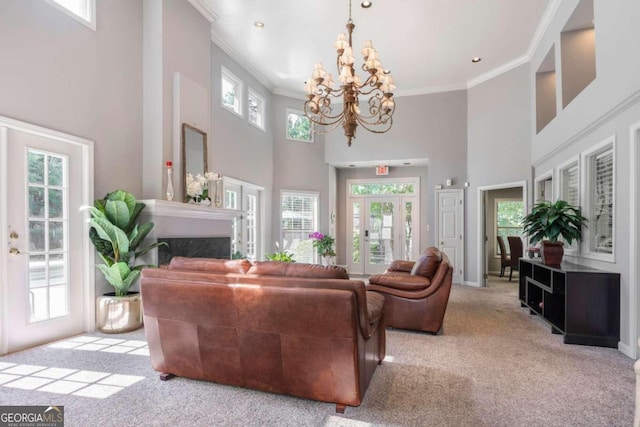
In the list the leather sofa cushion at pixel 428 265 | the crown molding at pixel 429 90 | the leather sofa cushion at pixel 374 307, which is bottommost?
the leather sofa cushion at pixel 374 307

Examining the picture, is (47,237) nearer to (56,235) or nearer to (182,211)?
(56,235)

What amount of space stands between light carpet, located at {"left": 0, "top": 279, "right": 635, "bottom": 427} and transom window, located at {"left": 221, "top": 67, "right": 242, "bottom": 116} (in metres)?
4.22

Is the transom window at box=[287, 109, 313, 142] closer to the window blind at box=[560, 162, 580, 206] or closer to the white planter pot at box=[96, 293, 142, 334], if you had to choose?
the window blind at box=[560, 162, 580, 206]

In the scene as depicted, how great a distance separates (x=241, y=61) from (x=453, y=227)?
5427 mm

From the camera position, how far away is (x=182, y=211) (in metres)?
4.34

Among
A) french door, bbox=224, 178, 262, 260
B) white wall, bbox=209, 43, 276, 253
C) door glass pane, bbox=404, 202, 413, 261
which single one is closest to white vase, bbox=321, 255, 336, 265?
white wall, bbox=209, 43, 276, 253

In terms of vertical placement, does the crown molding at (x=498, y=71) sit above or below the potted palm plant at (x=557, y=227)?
above

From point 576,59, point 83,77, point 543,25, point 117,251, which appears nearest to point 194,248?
point 117,251

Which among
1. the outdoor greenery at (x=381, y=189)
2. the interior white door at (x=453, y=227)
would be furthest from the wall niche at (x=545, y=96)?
the outdoor greenery at (x=381, y=189)

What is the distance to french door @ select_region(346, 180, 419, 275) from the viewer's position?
855 cm

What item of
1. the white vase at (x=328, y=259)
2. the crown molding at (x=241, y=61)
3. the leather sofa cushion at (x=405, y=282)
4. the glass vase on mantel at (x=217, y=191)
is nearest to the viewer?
the leather sofa cushion at (x=405, y=282)

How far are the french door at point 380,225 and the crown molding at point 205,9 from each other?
16.4 ft

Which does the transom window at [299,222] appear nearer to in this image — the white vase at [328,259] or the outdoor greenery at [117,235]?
the white vase at [328,259]

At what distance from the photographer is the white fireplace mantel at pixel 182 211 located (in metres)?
3.93
